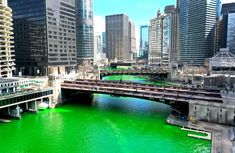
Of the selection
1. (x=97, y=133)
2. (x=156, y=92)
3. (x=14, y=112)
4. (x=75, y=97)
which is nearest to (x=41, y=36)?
(x=75, y=97)

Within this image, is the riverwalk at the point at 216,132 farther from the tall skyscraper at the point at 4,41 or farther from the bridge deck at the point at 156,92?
the tall skyscraper at the point at 4,41

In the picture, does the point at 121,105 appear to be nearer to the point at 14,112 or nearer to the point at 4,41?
the point at 14,112

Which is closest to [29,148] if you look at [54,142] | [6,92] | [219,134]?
[54,142]

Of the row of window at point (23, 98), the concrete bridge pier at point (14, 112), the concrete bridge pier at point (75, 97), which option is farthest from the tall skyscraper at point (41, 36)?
the concrete bridge pier at point (14, 112)

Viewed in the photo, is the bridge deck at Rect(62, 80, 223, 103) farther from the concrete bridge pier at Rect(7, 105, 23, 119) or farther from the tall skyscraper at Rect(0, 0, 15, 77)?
the tall skyscraper at Rect(0, 0, 15, 77)

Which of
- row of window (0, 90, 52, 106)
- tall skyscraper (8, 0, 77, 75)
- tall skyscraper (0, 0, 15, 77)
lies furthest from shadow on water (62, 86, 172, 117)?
tall skyscraper (8, 0, 77, 75)

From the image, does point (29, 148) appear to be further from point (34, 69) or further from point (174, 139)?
point (34, 69)
